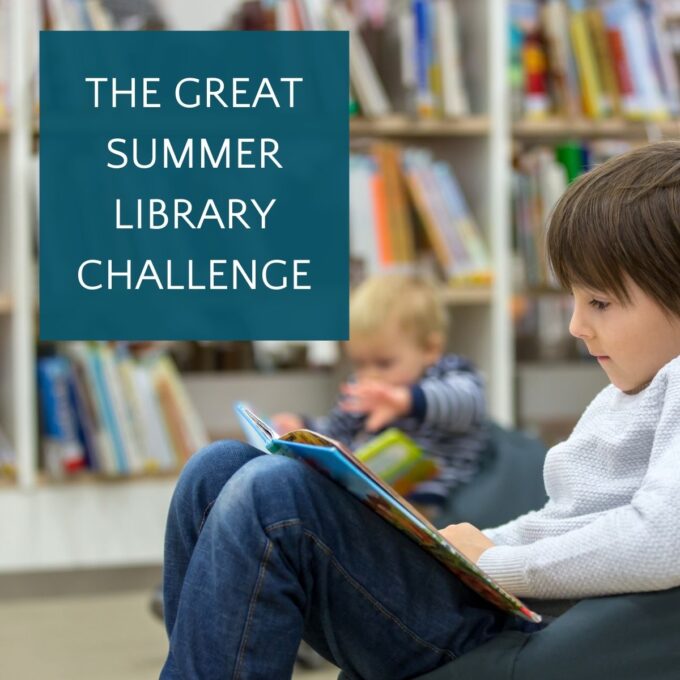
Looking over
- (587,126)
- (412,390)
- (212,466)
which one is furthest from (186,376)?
(212,466)

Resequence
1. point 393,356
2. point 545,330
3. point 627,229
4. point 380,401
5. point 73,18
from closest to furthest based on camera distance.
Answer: point 627,229, point 380,401, point 393,356, point 73,18, point 545,330

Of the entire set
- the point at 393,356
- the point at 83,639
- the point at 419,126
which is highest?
the point at 419,126

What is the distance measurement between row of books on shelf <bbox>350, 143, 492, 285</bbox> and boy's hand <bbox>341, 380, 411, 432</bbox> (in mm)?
641

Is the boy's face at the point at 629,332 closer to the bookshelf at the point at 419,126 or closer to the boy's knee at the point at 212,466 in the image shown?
the boy's knee at the point at 212,466

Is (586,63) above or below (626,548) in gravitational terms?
above

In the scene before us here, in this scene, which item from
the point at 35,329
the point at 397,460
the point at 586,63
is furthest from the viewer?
the point at 586,63

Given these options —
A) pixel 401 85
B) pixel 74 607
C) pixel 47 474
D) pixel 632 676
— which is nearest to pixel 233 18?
pixel 401 85

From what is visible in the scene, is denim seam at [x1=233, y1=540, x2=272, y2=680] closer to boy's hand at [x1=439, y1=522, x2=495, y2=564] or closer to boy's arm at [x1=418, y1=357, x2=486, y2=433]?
boy's hand at [x1=439, y1=522, x2=495, y2=564]

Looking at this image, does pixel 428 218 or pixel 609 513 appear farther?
pixel 428 218

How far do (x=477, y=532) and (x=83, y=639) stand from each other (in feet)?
4.69

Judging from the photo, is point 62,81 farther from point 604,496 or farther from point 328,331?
point 604,496

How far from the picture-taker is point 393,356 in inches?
94.6

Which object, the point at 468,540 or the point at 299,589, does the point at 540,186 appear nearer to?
the point at 468,540

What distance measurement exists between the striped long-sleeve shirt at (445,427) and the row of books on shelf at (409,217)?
0.56 meters
